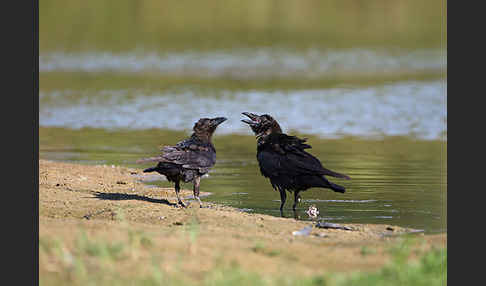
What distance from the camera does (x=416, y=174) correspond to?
1430 centimetres

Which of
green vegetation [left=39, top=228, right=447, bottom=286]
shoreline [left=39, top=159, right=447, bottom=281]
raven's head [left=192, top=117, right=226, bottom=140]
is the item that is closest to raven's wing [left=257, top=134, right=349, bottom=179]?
shoreline [left=39, top=159, right=447, bottom=281]

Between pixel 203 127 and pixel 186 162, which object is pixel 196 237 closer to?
pixel 186 162

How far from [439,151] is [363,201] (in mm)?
6308

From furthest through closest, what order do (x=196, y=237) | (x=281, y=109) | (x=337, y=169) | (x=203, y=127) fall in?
1. (x=281, y=109)
2. (x=337, y=169)
3. (x=203, y=127)
4. (x=196, y=237)

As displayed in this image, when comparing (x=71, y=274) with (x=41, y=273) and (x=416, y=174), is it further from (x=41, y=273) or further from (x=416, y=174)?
(x=416, y=174)

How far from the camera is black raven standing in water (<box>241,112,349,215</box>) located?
10469mm

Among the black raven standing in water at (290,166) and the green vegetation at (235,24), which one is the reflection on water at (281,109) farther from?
the green vegetation at (235,24)

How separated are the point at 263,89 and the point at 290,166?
20977 millimetres

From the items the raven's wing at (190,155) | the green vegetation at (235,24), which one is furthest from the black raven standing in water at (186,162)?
the green vegetation at (235,24)

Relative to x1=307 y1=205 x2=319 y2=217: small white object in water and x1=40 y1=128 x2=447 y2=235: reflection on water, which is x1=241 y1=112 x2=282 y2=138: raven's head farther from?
x1=307 y1=205 x2=319 y2=217: small white object in water

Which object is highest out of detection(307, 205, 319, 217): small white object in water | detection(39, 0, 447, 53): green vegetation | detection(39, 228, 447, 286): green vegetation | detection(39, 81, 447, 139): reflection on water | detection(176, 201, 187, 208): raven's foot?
detection(39, 0, 447, 53): green vegetation

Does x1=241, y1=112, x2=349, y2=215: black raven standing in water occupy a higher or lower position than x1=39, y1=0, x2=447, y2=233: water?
lower

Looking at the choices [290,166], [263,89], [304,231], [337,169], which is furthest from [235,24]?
[304,231]

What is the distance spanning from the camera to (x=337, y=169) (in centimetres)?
1478
